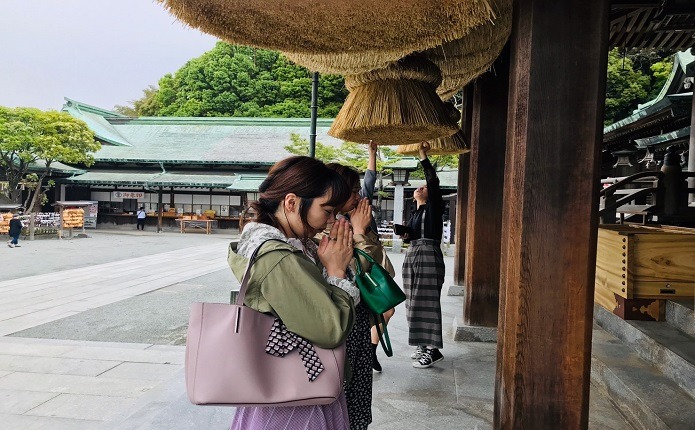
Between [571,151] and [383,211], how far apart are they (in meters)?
21.8

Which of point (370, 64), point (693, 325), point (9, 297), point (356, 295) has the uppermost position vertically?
point (370, 64)

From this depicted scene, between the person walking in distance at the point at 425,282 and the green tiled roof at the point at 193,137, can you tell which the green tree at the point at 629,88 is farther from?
the person walking in distance at the point at 425,282

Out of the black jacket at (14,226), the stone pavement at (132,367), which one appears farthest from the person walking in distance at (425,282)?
the black jacket at (14,226)

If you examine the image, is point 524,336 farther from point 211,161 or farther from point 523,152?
point 211,161

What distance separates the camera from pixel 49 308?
23.2ft

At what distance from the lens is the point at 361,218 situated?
2.06 meters

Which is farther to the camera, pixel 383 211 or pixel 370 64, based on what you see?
pixel 383 211

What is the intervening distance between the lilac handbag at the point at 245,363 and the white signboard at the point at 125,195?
25.6m

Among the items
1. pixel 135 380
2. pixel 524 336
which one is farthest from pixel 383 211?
pixel 524 336

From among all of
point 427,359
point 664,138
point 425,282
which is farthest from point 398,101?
point 664,138

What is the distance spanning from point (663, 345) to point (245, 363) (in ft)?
8.31

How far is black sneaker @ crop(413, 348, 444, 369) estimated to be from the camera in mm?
3750

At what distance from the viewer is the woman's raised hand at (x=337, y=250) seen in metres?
1.53

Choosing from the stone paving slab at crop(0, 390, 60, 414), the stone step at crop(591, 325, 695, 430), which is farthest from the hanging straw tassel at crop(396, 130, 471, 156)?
the stone paving slab at crop(0, 390, 60, 414)
